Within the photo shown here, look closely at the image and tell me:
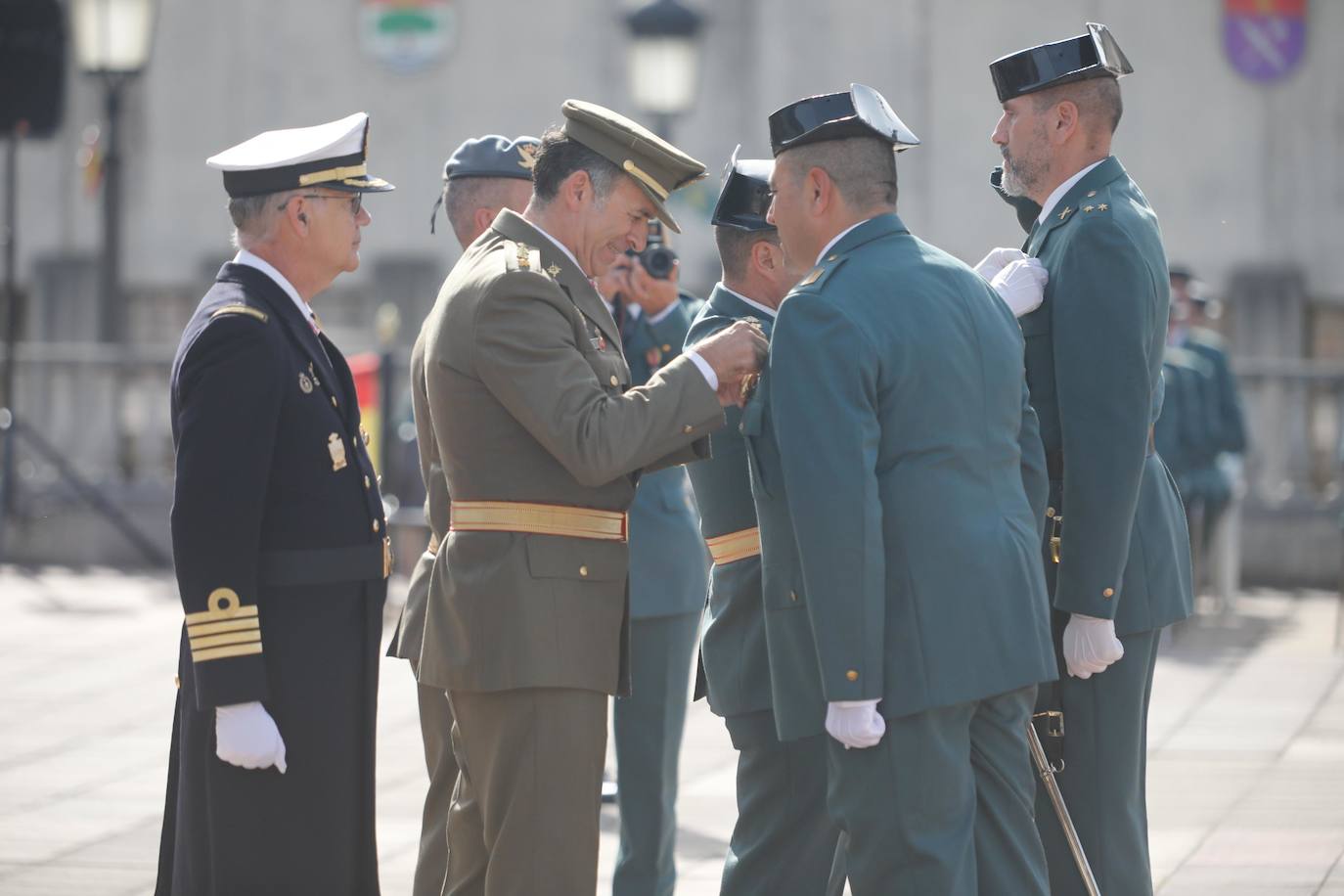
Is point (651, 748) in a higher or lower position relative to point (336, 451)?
lower

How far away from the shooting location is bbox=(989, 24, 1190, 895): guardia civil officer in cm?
411

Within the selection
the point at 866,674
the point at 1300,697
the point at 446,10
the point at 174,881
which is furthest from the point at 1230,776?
the point at 446,10

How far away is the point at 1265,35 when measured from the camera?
1786cm

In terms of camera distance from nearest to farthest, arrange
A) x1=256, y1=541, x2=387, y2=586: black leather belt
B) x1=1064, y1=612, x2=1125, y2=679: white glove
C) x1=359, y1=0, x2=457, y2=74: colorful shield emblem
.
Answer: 1. x1=256, y1=541, x2=387, y2=586: black leather belt
2. x1=1064, y1=612, x2=1125, y2=679: white glove
3. x1=359, y1=0, x2=457, y2=74: colorful shield emblem

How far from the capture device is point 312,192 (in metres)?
4.00

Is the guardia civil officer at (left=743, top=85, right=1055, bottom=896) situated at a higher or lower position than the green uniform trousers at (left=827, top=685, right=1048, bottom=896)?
higher

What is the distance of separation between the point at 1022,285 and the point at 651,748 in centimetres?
182

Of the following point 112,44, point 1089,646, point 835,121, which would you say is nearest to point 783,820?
point 1089,646

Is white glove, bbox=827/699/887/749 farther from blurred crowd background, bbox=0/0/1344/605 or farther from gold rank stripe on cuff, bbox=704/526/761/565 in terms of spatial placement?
blurred crowd background, bbox=0/0/1344/605

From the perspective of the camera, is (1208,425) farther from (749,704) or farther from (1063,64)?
(749,704)

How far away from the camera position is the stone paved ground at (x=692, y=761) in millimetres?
5875

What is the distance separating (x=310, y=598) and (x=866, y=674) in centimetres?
108

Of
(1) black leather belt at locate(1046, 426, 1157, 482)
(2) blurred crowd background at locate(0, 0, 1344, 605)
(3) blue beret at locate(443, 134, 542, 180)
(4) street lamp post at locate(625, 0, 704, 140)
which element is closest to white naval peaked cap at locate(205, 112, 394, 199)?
(3) blue beret at locate(443, 134, 542, 180)

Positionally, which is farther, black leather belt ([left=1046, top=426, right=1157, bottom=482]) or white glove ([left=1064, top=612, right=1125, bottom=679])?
black leather belt ([left=1046, top=426, right=1157, bottom=482])
